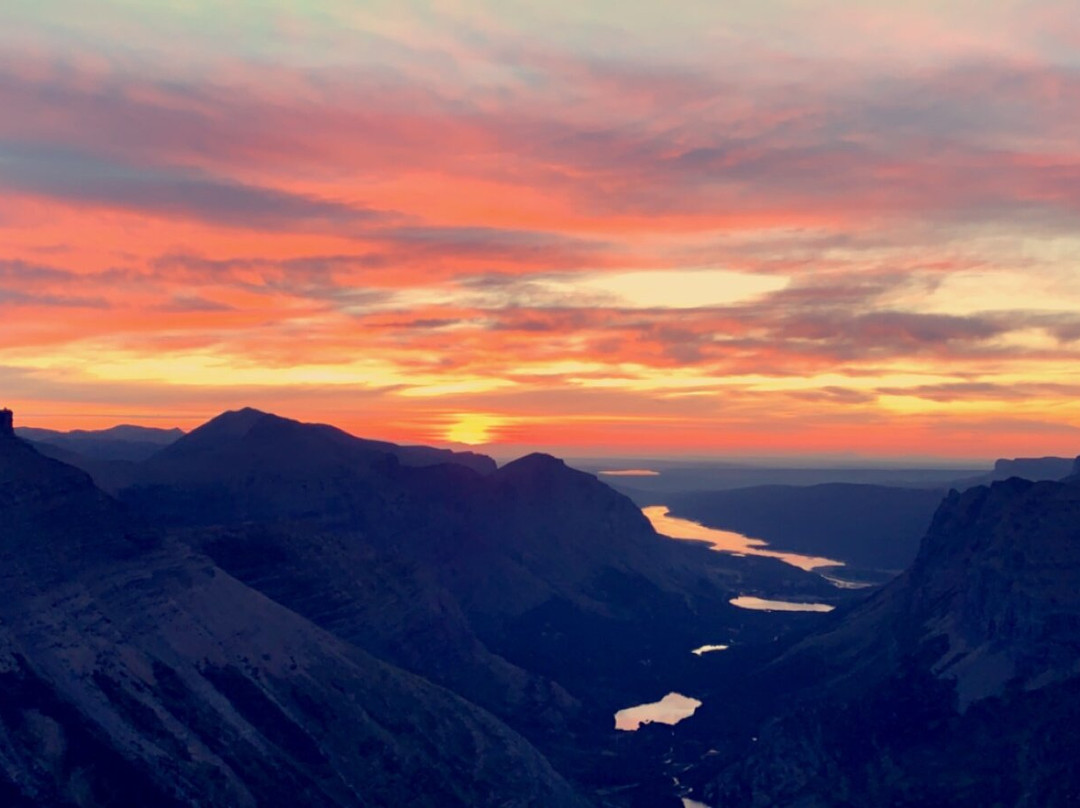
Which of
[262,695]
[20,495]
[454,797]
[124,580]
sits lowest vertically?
[454,797]

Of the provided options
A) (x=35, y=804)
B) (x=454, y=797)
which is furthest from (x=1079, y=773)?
(x=35, y=804)

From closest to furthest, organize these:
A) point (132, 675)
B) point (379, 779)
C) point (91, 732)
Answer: point (91, 732)
point (132, 675)
point (379, 779)

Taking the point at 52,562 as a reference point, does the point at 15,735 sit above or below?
below

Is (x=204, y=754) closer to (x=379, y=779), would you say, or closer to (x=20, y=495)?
(x=379, y=779)

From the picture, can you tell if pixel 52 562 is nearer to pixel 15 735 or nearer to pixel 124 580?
pixel 124 580

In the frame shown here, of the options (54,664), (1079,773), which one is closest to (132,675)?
(54,664)

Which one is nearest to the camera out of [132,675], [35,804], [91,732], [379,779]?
[35,804]

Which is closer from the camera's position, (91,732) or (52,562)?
(91,732)

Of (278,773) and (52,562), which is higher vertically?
(52,562)

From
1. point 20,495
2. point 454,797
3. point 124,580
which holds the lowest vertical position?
point 454,797
